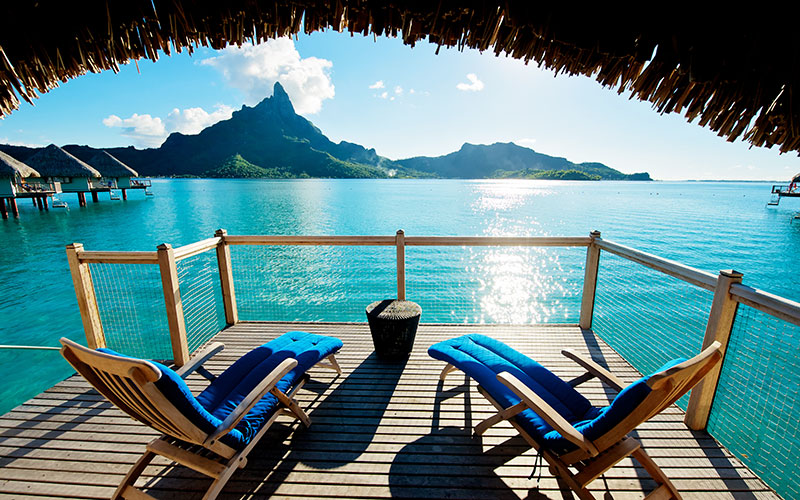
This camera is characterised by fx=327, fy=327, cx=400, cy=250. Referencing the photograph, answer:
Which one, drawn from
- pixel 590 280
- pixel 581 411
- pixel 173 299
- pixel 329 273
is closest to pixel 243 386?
pixel 173 299

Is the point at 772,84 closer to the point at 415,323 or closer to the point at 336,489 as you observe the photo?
the point at 415,323

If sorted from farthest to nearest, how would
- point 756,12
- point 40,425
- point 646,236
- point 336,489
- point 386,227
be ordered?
point 386,227 < point 646,236 < point 40,425 < point 336,489 < point 756,12

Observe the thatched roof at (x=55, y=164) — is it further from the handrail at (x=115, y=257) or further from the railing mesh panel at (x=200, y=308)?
the handrail at (x=115, y=257)

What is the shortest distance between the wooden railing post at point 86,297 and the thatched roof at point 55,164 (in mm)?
41249

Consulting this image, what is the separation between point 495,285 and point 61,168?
41.7 m

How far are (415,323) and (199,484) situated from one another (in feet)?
6.60

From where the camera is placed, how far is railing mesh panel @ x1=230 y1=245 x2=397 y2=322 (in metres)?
9.70

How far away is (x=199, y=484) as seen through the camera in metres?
1.96

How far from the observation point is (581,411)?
A: 79.7 inches

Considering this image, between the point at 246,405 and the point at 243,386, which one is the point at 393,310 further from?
the point at 246,405

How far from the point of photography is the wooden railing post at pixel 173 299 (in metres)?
3.06

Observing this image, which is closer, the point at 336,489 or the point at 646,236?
the point at 336,489

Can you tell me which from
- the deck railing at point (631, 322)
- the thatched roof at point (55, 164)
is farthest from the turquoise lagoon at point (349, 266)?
the thatched roof at point (55, 164)

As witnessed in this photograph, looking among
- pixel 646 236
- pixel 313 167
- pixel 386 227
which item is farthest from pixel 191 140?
pixel 646 236
